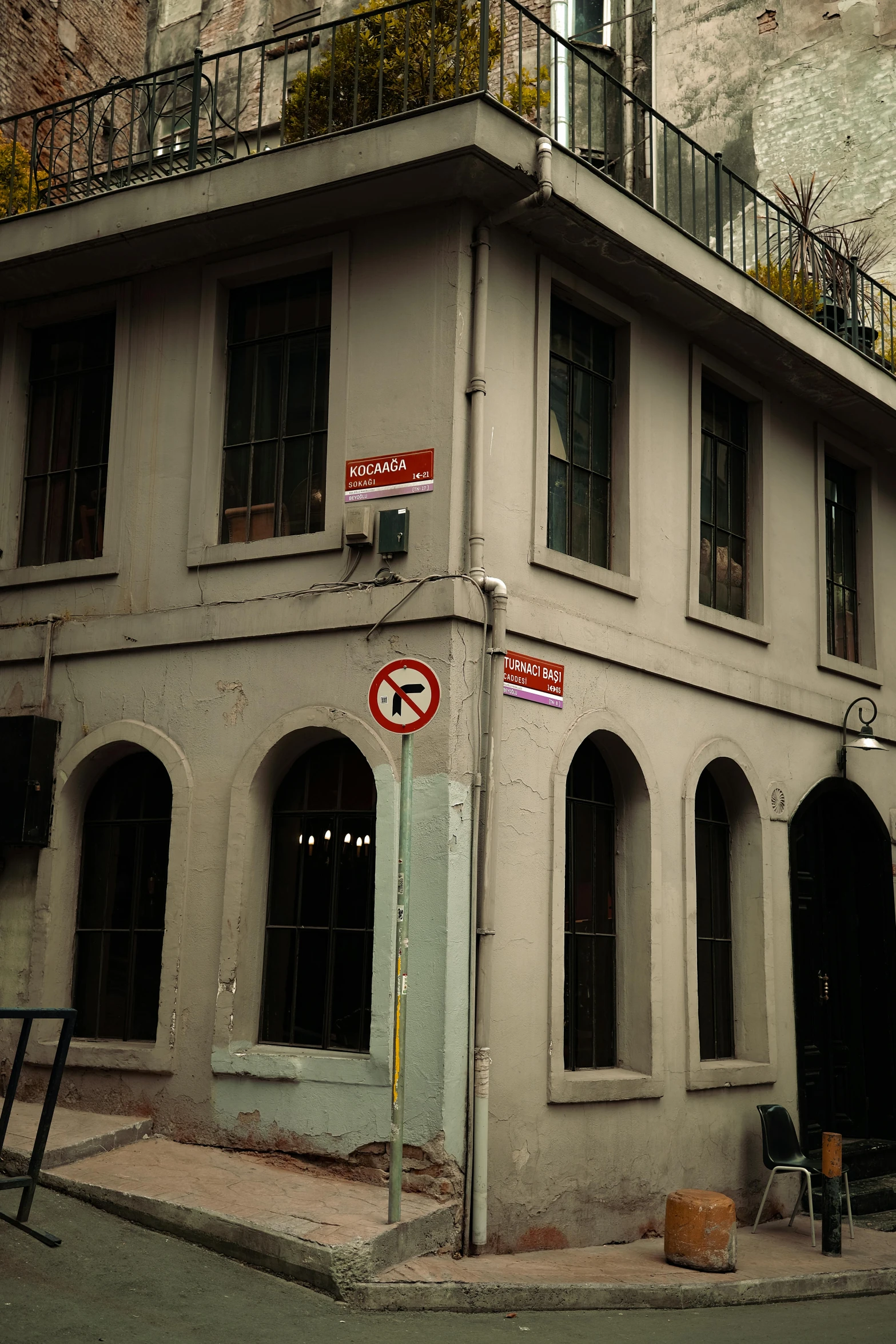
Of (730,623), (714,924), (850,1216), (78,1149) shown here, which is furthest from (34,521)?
(850,1216)

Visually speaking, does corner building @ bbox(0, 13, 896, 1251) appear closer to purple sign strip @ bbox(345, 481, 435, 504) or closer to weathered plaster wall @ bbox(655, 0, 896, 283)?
purple sign strip @ bbox(345, 481, 435, 504)

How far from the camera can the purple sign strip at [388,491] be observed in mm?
8969

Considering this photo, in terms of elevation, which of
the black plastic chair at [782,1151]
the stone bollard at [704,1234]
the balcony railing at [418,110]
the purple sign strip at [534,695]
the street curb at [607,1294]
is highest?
the balcony railing at [418,110]

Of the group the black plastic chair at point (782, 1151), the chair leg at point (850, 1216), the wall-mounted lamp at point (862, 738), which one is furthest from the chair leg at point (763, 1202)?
the wall-mounted lamp at point (862, 738)

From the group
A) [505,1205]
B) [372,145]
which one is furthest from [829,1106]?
[372,145]

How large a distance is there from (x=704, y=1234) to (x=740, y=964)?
3150 millimetres

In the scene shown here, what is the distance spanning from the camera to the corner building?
8.73 m

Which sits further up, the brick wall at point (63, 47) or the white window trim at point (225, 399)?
the brick wall at point (63, 47)

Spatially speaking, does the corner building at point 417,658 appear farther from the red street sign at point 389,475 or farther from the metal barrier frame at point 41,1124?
the metal barrier frame at point 41,1124

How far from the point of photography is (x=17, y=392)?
36.1 ft

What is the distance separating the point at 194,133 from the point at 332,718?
4502 millimetres

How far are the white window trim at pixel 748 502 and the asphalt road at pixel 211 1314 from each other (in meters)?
5.17

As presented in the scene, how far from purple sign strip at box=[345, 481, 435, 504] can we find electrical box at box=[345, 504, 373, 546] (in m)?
0.11

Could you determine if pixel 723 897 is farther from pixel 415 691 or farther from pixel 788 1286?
pixel 415 691
